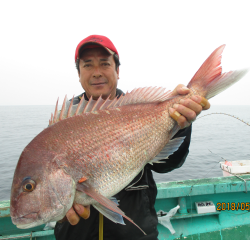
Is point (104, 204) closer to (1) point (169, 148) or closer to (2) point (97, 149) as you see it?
(2) point (97, 149)

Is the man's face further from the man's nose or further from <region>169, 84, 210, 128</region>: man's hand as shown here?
<region>169, 84, 210, 128</region>: man's hand

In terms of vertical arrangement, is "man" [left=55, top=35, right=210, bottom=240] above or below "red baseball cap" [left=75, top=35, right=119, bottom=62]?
below

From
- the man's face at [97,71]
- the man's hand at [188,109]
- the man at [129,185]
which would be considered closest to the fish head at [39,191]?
the man at [129,185]

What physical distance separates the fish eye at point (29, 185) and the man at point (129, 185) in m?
0.38

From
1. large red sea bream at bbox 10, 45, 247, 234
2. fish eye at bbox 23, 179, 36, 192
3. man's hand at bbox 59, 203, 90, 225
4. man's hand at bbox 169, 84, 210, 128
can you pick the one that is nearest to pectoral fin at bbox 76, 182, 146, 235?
large red sea bream at bbox 10, 45, 247, 234

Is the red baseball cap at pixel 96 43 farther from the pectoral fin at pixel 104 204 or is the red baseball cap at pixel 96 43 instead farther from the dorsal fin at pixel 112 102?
the pectoral fin at pixel 104 204

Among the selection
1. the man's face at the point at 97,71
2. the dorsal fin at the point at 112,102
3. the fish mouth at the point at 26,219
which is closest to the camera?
the fish mouth at the point at 26,219

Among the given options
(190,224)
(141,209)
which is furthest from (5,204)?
(190,224)

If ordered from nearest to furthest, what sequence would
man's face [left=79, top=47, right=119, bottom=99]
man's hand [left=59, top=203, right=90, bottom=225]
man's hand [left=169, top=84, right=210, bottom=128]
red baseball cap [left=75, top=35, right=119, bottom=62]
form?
man's hand [left=59, top=203, right=90, bottom=225], man's hand [left=169, top=84, right=210, bottom=128], red baseball cap [left=75, top=35, right=119, bottom=62], man's face [left=79, top=47, right=119, bottom=99]

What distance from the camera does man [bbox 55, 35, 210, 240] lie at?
77.9 inches

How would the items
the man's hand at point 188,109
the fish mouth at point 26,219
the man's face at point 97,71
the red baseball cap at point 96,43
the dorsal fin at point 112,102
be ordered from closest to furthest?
the fish mouth at point 26,219, the dorsal fin at point 112,102, the man's hand at point 188,109, the red baseball cap at point 96,43, the man's face at point 97,71

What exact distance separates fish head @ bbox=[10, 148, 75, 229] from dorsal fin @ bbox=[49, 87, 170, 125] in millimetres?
414

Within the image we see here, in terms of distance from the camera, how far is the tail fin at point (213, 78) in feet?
6.38

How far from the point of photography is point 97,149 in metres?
1.68
